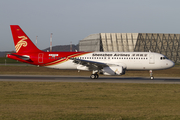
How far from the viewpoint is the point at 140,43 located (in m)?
90.2

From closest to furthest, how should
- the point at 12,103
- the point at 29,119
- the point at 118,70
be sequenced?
the point at 29,119 → the point at 12,103 → the point at 118,70

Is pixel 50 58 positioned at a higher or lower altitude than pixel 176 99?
higher

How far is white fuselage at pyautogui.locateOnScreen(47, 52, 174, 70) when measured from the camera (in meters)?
36.1

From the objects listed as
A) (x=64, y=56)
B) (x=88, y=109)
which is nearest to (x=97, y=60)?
(x=64, y=56)

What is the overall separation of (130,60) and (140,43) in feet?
183

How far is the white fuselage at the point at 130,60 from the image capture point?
36.1 meters

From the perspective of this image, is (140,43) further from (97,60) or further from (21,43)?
(21,43)

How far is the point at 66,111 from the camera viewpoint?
509 inches

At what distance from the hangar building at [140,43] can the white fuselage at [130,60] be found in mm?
53650

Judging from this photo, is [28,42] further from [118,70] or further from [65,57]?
[118,70]

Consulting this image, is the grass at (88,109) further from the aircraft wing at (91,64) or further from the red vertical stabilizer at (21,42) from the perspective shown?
the red vertical stabilizer at (21,42)

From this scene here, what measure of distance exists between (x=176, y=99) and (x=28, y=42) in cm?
2692

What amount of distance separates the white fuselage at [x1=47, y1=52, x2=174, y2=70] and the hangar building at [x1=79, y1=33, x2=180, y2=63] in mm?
53650

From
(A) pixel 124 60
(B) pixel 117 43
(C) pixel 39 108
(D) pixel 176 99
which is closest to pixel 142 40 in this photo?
(B) pixel 117 43
